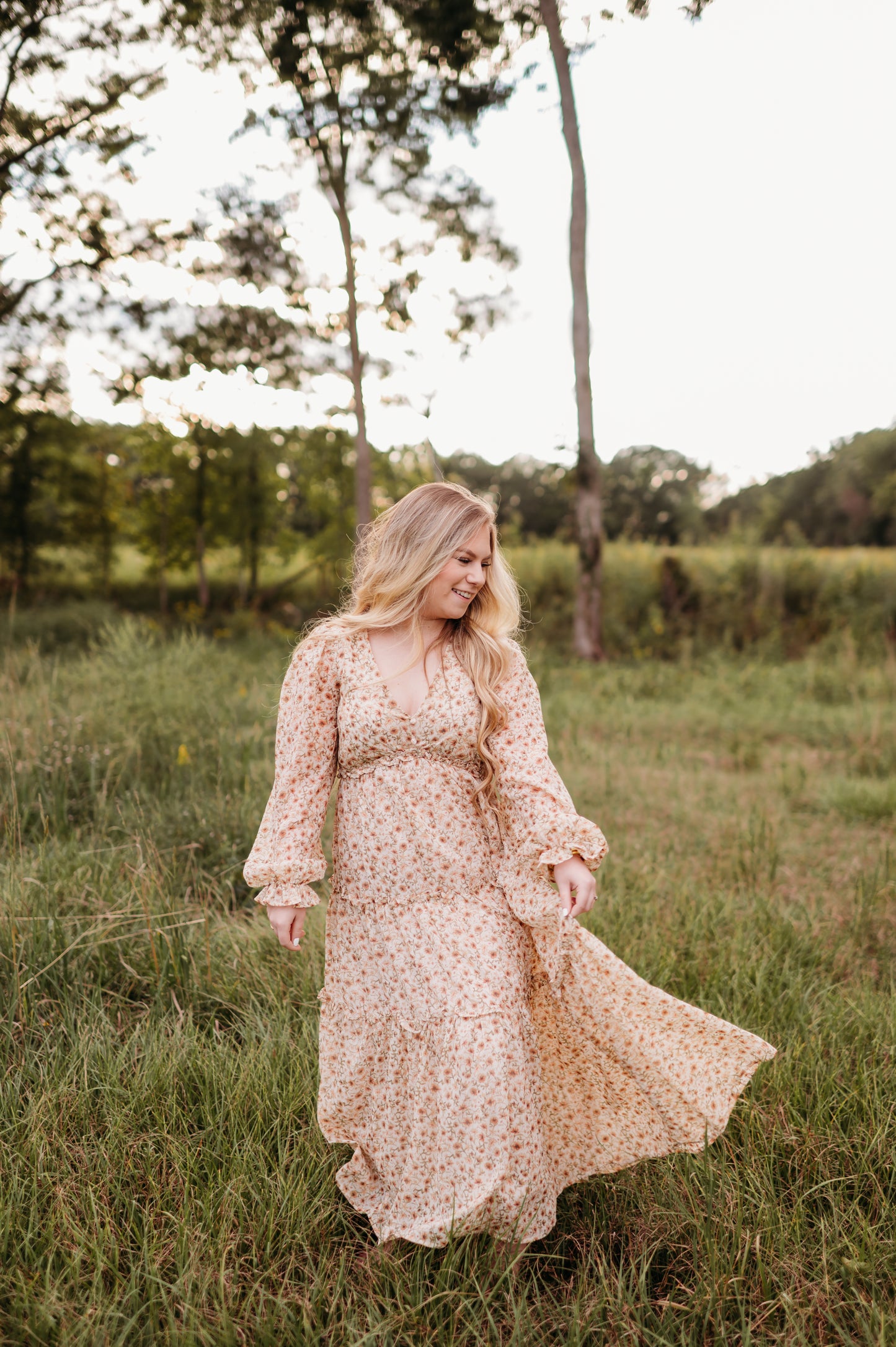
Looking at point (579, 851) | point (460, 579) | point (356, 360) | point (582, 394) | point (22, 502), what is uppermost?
point (356, 360)

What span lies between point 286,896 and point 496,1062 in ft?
2.03

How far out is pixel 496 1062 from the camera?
1983 mm

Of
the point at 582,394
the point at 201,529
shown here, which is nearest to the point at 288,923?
the point at 582,394

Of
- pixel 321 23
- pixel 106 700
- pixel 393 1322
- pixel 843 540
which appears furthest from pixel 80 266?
pixel 843 540

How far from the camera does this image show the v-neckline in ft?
7.47

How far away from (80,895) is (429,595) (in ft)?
6.89

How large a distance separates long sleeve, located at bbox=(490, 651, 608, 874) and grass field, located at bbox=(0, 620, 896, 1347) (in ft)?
2.95

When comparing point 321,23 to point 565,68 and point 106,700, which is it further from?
point 106,700

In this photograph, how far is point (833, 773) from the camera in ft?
24.6

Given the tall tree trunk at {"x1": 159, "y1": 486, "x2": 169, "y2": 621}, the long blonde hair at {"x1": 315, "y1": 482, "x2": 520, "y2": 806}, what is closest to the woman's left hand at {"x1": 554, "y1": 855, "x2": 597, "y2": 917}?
the long blonde hair at {"x1": 315, "y1": 482, "x2": 520, "y2": 806}

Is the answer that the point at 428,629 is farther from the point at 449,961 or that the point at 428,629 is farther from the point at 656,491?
the point at 656,491

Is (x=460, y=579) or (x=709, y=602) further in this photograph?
(x=709, y=602)

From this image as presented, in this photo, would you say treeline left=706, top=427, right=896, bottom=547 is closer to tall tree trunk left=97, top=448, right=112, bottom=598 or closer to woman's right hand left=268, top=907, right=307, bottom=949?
tall tree trunk left=97, top=448, right=112, bottom=598

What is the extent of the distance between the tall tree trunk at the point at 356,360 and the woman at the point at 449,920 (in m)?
12.9
